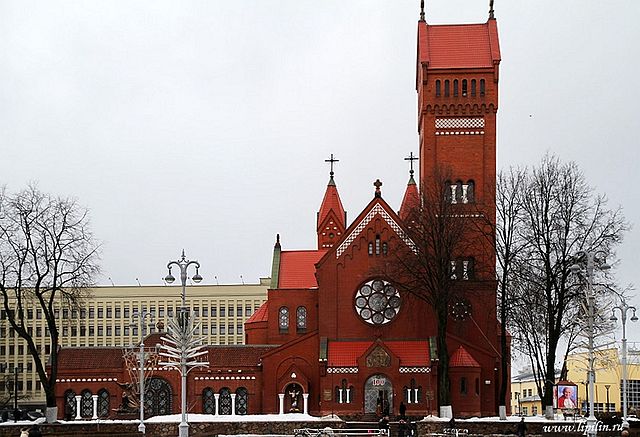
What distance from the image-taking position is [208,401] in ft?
232

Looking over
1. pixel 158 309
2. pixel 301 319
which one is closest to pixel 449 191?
pixel 301 319

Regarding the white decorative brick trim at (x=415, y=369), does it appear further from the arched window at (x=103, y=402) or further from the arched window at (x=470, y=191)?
the arched window at (x=103, y=402)

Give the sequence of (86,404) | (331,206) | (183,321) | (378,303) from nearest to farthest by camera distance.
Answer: (183,321) < (86,404) < (378,303) < (331,206)

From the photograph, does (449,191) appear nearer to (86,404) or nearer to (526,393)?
(86,404)

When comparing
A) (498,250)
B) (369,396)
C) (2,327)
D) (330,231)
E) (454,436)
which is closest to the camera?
(454,436)

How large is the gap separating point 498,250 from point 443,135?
13207mm

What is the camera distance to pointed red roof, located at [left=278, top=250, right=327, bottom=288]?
8156cm

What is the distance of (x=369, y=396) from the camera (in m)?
68.2

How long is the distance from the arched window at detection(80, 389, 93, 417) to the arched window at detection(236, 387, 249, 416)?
397 inches

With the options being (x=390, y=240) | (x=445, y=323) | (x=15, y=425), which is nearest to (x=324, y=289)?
(x=390, y=240)

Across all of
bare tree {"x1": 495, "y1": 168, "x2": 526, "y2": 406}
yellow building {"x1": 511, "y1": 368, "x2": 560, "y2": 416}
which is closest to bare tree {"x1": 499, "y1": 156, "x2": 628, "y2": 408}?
bare tree {"x1": 495, "y1": 168, "x2": 526, "y2": 406}

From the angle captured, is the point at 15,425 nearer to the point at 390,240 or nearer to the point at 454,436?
the point at 454,436

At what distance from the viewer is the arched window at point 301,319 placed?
79.5 meters

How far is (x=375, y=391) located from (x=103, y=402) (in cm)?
1888
